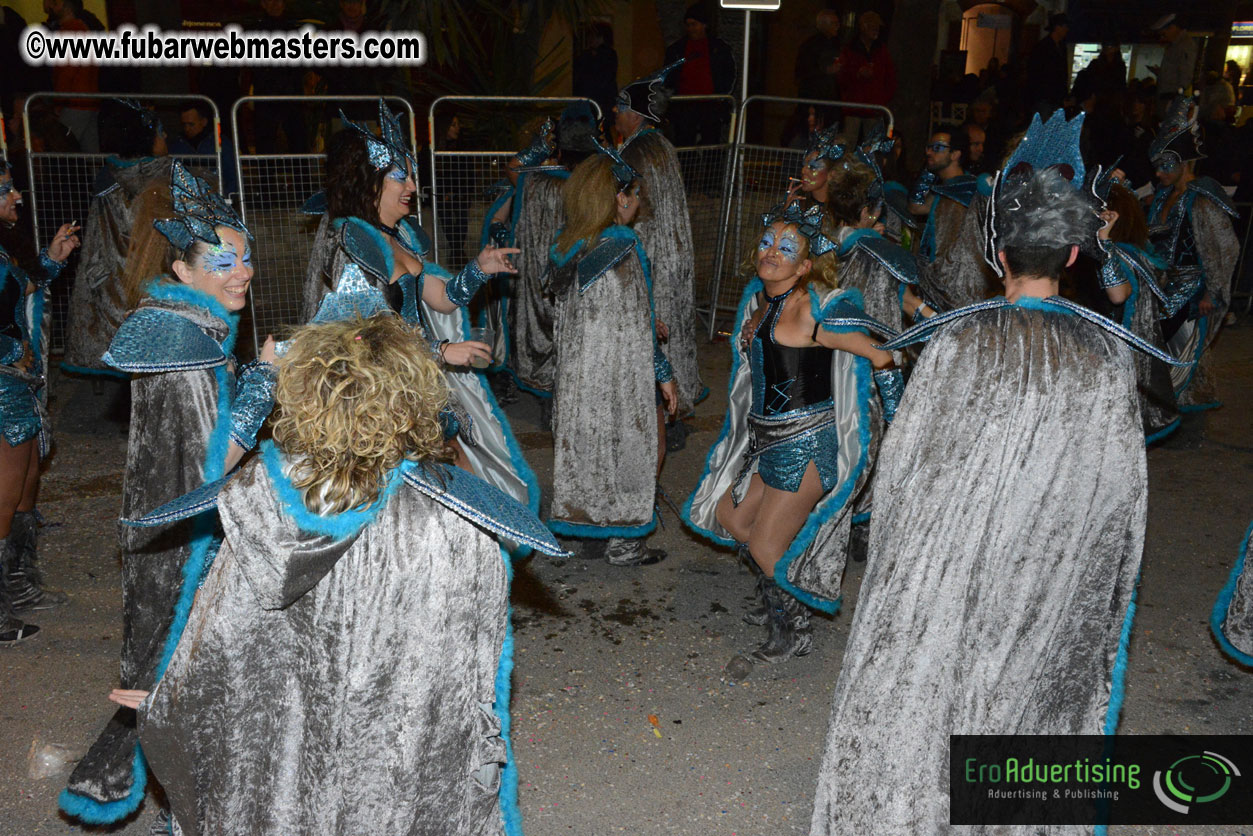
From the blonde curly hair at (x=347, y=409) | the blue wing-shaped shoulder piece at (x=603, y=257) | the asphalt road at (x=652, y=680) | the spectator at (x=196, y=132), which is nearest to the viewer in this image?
the blonde curly hair at (x=347, y=409)

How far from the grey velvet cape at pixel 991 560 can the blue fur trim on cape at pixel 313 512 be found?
1448mm

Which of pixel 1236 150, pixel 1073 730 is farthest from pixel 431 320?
pixel 1236 150

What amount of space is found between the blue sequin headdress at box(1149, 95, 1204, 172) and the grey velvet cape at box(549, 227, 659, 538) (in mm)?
4073

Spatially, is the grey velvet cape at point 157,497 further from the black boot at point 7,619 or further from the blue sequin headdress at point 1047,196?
the blue sequin headdress at point 1047,196

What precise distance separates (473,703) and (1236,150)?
12204 millimetres

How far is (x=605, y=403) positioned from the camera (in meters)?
5.49

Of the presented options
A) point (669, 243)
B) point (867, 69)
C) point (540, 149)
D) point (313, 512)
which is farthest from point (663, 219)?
point (867, 69)

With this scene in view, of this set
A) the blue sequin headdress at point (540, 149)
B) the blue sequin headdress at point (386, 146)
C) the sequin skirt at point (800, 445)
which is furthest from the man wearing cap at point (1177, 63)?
the blue sequin headdress at point (386, 146)

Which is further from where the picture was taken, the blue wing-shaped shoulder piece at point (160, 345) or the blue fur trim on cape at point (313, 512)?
the blue wing-shaped shoulder piece at point (160, 345)

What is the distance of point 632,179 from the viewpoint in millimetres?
5219

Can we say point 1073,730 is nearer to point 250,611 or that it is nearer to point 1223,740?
point 1223,740

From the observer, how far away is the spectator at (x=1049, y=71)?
13883 mm

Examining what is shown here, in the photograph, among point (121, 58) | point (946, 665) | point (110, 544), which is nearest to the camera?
point (946, 665)

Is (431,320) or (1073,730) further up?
(431,320)
